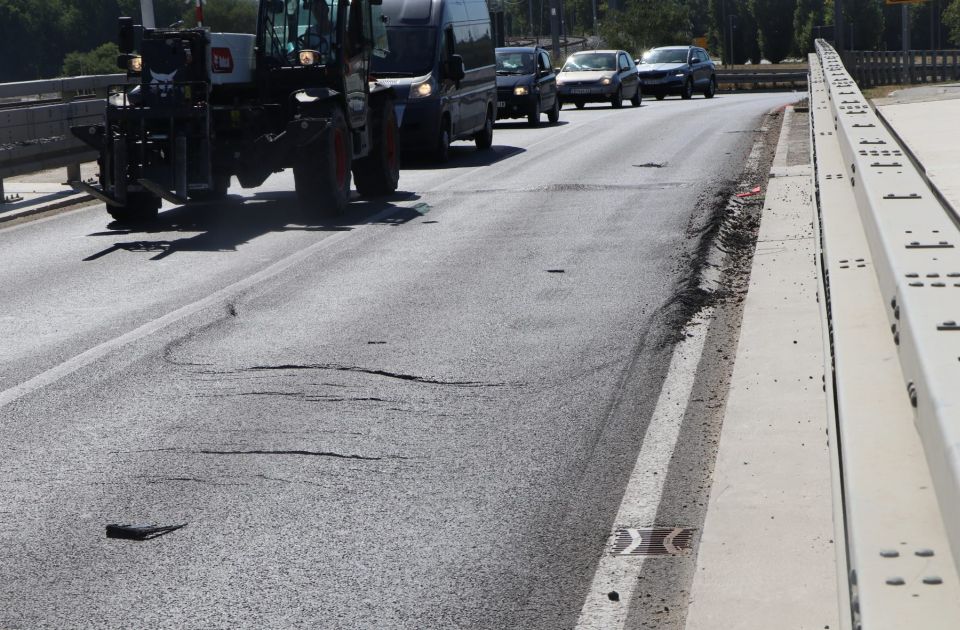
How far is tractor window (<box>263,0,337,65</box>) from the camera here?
51.1 feet

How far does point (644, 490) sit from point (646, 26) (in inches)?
2804

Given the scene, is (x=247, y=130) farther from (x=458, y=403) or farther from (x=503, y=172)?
(x=458, y=403)

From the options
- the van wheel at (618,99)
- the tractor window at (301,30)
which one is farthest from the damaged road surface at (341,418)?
the van wheel at (618,99)

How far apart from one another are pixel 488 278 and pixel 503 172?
29.3 feet

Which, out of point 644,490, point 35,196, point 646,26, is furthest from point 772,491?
point 646,26

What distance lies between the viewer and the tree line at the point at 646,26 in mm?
74688

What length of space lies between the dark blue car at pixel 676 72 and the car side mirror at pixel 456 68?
22.5 metres

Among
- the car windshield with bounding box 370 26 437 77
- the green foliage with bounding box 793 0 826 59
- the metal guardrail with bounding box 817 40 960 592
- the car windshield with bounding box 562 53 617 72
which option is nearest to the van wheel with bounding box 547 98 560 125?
the car windshield with bounding box 562 53 617 72

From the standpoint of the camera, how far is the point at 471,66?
23.0 metres

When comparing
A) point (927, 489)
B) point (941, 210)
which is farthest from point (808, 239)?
point (927, 489)

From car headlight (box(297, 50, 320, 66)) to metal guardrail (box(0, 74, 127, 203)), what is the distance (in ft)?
11.1

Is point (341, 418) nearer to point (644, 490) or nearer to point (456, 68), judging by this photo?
point (644, 490)

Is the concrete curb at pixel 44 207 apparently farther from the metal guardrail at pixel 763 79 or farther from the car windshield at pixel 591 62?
the metal guardrail at pixel 763 79

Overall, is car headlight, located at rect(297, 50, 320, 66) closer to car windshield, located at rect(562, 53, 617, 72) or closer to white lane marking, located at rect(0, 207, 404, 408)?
white lane marking, located at rect(0, 207, 404, 408)
